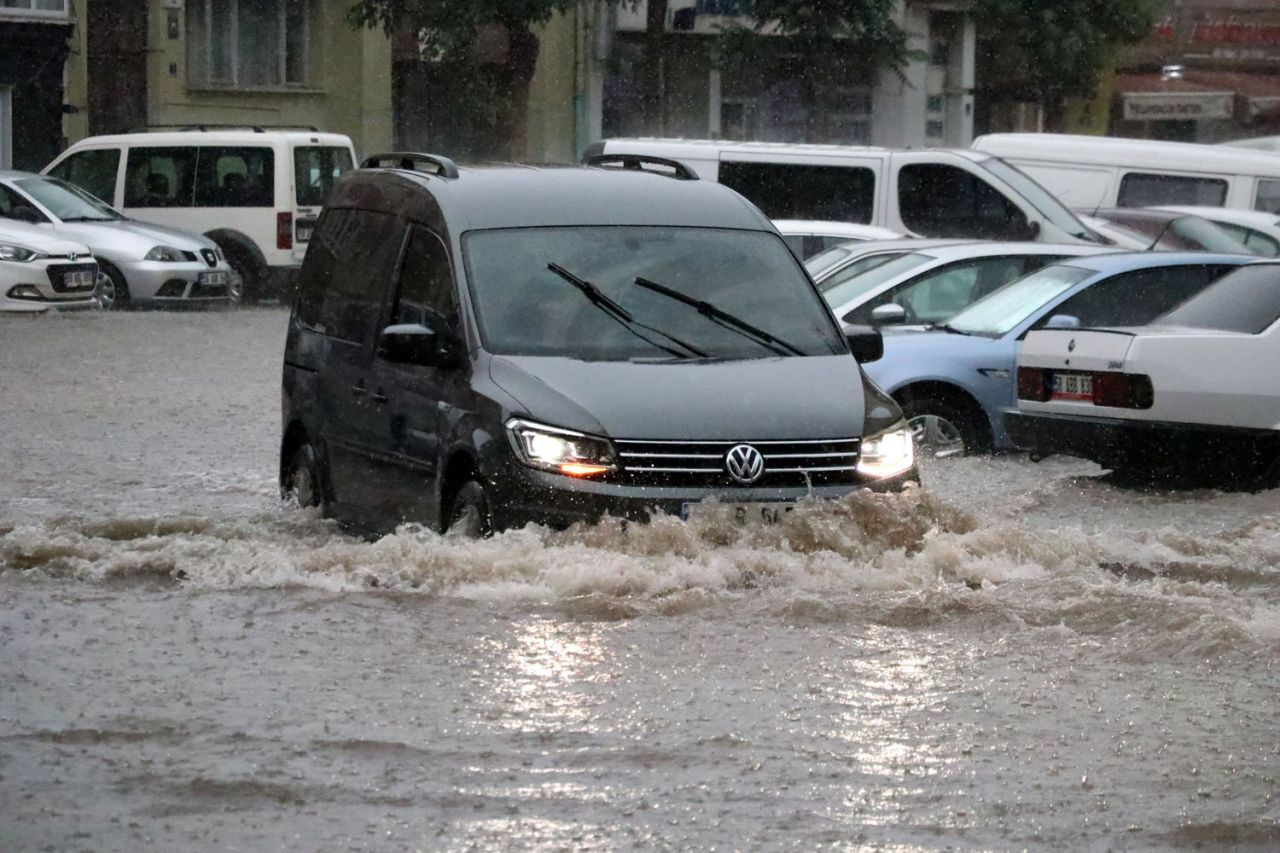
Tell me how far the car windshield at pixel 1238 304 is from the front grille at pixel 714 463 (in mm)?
4368

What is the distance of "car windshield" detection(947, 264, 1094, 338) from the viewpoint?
14.7m

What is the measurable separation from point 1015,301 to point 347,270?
5.31 meters

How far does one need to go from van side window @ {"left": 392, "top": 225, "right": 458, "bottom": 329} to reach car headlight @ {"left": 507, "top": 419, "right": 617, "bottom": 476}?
94 centimetres

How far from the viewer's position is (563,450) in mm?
8672

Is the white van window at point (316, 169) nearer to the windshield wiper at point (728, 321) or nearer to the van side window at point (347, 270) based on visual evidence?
the van side window at point (347, 270)

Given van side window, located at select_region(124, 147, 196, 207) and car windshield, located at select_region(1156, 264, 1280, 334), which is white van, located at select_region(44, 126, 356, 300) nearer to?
van side window, located at select_region(124, 147, 196, 207)

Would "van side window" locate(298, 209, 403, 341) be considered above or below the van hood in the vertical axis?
above

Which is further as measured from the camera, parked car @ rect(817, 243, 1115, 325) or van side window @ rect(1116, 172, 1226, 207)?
van side window @ rect(1116, 172, 1226, 207)

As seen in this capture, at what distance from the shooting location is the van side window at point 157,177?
30.1m

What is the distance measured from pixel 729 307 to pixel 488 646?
229cm

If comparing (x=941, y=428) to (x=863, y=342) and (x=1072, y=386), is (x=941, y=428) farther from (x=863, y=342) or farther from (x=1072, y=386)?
(x=863, y=342)

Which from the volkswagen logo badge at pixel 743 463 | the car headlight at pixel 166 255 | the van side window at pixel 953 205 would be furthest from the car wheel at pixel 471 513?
the car headlight at pixel 166 255

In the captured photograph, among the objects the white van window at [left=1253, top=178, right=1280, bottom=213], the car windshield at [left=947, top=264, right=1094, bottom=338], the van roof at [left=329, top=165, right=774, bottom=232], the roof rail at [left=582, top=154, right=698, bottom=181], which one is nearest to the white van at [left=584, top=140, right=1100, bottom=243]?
the white van window at [left=1253, top=178, right=1280, bottom=213]

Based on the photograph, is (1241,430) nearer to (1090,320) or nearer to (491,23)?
(1090,320)
